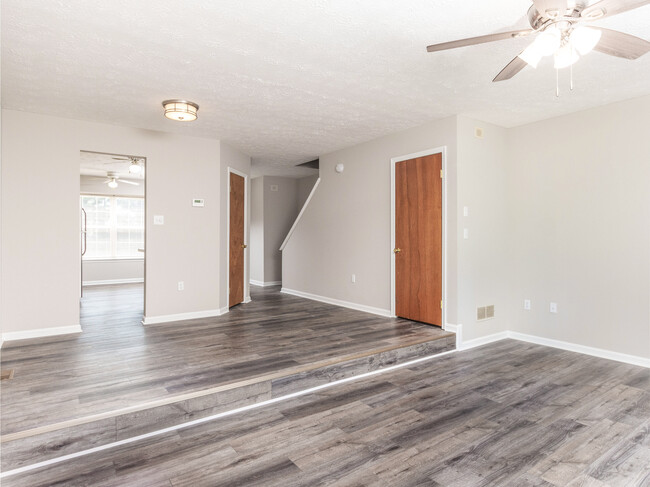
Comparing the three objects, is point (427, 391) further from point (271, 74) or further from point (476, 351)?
point (271, 74)

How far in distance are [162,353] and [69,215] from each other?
1993 millimetres

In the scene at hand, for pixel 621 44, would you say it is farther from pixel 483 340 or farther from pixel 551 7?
pixel 483 340

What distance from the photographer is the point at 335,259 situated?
6.07 metres

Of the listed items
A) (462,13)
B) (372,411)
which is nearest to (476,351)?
(372,411)

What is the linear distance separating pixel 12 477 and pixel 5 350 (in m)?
2.11

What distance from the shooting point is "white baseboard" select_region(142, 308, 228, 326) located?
4.77 meters

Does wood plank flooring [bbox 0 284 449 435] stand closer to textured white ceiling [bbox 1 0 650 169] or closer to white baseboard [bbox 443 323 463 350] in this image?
white baseboard [bbox 443 323 463 350]

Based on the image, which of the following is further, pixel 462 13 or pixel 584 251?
pixel 584 251

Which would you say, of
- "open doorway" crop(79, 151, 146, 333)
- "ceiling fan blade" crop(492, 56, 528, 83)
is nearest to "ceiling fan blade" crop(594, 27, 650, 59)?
"ceiling fan blade" crop(492, 56, 528, 83)

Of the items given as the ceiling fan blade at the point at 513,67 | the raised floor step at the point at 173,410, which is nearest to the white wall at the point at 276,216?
the raised floor step at the point at 173,410

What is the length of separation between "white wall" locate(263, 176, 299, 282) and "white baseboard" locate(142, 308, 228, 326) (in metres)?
3.05

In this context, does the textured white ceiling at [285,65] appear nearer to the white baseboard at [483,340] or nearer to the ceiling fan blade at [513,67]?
the ceiling fan blade at [513,67]

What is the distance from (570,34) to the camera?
6.35 ft

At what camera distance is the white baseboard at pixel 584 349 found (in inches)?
146
